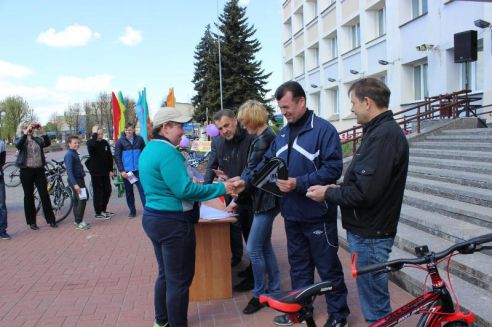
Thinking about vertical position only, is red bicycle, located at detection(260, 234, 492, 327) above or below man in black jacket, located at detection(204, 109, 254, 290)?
below

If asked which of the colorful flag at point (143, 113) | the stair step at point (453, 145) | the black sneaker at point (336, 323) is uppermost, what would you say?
the colorful flag at point (143, 113)

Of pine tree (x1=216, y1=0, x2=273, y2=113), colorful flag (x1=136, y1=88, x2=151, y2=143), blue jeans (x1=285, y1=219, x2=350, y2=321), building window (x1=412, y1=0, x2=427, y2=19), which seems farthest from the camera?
pine tree (x1=216, y1=0, x2=273, y2=113)

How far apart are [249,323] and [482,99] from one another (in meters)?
12.0

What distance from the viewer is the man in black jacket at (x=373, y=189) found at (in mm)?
2541

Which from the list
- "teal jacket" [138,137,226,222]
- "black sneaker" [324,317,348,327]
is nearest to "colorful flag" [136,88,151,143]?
"teal jacket" [138,137,226,222]

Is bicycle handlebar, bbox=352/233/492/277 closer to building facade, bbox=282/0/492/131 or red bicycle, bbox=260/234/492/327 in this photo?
red bicycle, bbox=260/234/492/327

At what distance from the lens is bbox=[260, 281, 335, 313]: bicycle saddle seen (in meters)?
2.02

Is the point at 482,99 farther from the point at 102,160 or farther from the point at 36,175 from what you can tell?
the point at 36,175

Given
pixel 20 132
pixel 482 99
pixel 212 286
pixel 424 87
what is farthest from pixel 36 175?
pixel 424 87

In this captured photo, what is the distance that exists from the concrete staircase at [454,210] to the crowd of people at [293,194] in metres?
1.29

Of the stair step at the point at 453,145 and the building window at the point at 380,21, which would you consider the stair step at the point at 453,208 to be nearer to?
the stair step at the point at 453,145

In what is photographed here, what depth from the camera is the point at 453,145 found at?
31.5ft

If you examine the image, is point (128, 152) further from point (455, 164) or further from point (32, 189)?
point (455, 164)

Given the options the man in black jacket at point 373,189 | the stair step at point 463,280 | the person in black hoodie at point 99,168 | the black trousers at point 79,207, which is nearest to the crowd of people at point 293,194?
the man in black jacket at point 373,189
